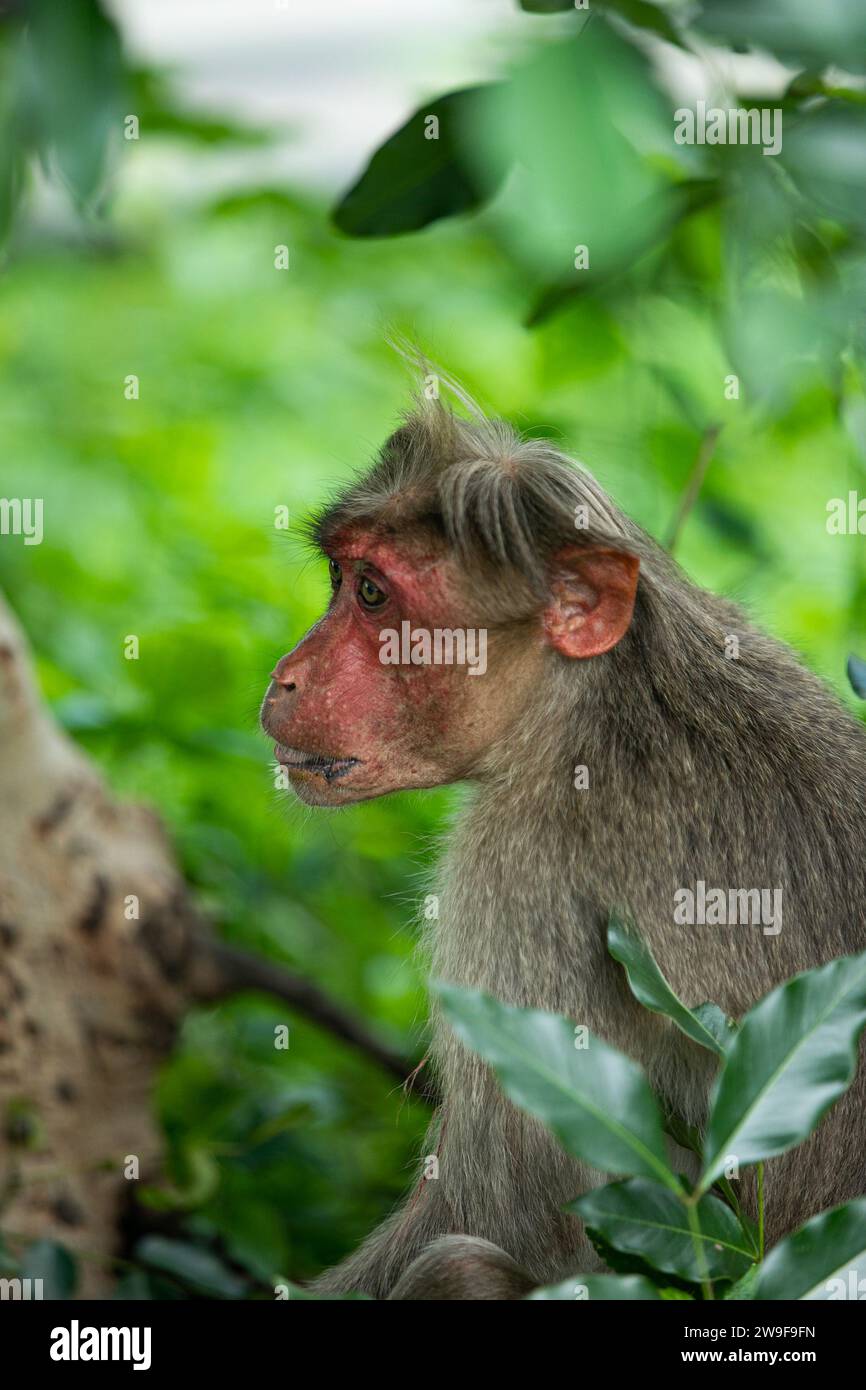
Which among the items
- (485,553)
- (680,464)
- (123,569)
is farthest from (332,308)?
(485,553)

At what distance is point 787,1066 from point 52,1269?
2548mm

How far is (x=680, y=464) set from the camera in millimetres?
6352

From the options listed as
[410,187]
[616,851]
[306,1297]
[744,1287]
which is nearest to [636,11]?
[410,187]

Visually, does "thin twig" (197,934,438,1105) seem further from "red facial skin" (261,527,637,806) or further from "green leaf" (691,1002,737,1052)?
"green leaf" (691,1002,737,1052)

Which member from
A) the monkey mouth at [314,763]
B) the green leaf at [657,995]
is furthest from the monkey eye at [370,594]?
the green leaf at [657,995]

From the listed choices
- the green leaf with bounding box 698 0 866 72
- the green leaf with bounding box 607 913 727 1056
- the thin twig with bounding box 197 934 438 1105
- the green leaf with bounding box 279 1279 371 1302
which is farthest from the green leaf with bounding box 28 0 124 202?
the thin twig with bounding box 197 934 438 1105

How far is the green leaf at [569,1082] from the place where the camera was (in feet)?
8.70

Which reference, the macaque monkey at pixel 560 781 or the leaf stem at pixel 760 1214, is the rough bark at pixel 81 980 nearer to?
the macaque monkey at pixel 560 781

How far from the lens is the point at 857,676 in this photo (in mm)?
3797

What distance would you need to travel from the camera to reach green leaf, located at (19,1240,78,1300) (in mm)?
4301

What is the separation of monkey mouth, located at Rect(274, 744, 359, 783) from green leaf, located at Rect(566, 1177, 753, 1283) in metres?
1.48

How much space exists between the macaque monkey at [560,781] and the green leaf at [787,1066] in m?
0.86
